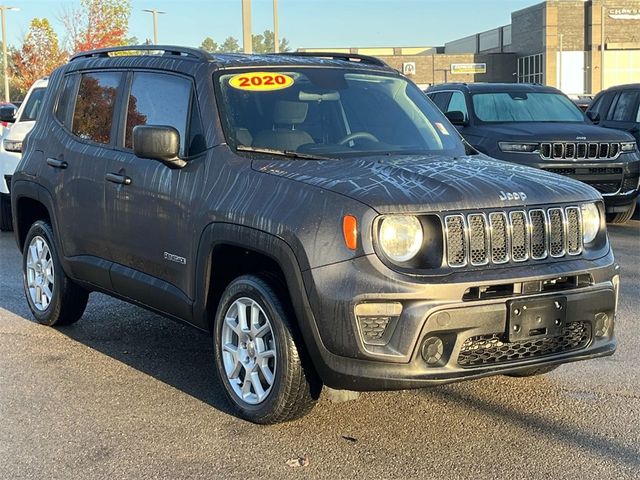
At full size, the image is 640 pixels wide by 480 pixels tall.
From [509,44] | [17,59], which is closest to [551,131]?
[17,59]

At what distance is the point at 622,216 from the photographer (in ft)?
38.6

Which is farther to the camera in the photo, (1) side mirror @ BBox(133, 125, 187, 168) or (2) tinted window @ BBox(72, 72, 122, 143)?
(2) tinted window @ BBox(72, 72, 122, 143)

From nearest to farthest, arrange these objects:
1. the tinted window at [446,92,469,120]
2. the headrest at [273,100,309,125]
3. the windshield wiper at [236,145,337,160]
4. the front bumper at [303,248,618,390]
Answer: the front bumper at [303,248,618,390] < the windshield wiper at [236,145,337,160] < the headrest at [273,100,309,125] < the tinted window at [446,92,469,120]

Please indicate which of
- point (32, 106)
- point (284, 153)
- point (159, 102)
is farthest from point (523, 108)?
point (284, 153)

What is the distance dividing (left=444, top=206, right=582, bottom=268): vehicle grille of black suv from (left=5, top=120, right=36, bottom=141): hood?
28.1ft

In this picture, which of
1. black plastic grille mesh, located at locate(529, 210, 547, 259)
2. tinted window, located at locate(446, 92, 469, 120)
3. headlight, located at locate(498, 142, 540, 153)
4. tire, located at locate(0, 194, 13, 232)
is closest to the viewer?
black plastic grille mesh, located at locate(529, 210, 547, 259)

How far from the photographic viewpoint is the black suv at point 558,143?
11102 mm

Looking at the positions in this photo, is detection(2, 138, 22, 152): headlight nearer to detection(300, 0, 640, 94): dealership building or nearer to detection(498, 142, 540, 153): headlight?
detection(498, 142, 540, 153): headlight

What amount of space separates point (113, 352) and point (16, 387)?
0.86 meters

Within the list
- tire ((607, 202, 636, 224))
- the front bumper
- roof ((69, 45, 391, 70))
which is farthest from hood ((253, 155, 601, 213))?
tire ((607, 202, 636, 224))

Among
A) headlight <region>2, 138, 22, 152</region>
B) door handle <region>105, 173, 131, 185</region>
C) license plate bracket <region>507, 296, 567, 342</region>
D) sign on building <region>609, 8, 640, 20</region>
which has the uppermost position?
sign on building <region>609, 8, 640, 20</region>

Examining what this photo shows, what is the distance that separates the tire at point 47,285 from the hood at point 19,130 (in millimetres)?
4955

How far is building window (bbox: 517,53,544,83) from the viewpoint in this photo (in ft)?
206

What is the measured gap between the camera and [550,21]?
6097 centimetres
